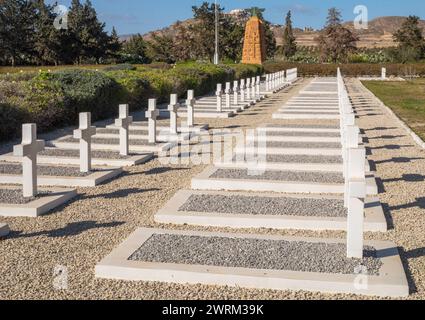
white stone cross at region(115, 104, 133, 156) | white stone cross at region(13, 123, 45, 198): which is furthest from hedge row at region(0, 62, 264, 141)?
white stone cross at region(13, 123, 45, 198)

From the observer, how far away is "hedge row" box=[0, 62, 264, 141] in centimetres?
1205

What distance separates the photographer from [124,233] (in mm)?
5539

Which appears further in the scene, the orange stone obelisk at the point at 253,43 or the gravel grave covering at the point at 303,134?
the orange stone obelisk at the point at 253,43

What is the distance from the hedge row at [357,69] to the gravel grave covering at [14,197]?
152ft

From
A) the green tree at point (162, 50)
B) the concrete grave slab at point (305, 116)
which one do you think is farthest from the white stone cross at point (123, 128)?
the green tree at point (162, 50)

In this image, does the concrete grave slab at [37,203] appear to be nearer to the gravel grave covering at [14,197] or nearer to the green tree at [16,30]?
the gravel grave covering at [14,197]

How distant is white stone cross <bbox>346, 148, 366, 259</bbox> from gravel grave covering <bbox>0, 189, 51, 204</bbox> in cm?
348

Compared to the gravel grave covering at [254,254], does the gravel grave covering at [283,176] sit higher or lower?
higher

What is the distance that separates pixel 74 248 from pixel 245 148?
527cm

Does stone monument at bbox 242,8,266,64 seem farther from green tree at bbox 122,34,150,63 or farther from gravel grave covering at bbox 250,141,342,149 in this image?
gravel grave covering at bbox 250,141,342,149

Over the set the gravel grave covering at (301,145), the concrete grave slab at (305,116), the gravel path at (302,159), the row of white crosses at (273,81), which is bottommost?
the gravel path at (302,159)

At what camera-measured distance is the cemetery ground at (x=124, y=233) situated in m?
4.16

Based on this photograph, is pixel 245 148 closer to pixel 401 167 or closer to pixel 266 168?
pixel 266 168

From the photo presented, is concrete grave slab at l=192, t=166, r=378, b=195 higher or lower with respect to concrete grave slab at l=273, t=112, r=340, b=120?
lower
